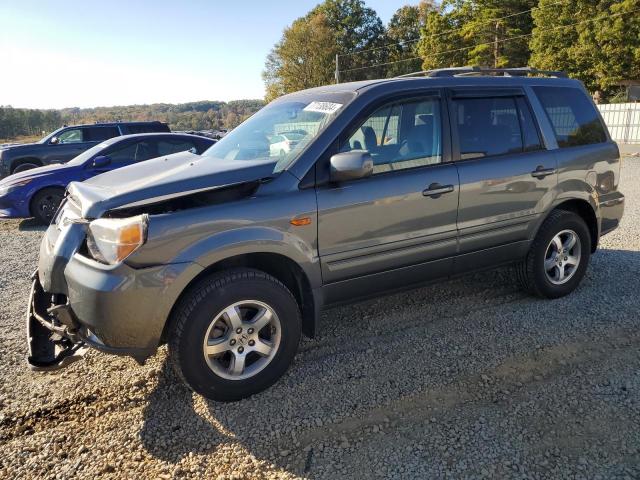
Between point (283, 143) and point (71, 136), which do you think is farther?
point (71, 136)

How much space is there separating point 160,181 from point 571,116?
3.65 m

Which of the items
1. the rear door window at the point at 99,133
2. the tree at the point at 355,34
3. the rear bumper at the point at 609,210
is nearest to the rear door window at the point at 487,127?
the rear bumper at the point at 609,210

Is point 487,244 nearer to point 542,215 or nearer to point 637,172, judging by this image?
point 542,215

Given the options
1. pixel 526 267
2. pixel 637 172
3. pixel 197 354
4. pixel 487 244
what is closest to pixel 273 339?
pixel 197 354

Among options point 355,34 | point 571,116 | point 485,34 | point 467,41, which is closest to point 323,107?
point 571,116

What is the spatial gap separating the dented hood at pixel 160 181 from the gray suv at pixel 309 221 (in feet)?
0.06

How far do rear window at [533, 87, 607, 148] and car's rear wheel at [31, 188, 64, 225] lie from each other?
26.1 ft

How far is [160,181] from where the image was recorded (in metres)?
2.94

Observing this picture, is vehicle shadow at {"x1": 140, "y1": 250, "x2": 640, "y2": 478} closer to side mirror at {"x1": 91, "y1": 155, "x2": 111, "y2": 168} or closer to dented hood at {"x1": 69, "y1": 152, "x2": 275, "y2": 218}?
dented hood at {"x1": 69, "y1": 152, "x2": 275, "y2": 218}

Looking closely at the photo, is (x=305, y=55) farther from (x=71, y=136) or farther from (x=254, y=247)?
(x=254, y=247)

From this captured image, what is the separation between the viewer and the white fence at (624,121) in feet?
69.0

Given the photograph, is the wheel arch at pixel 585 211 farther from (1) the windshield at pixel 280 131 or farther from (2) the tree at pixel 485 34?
(2) the tree at pixel 485 34

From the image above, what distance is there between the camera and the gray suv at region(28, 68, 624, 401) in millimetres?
2680

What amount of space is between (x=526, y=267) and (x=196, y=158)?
2.98m
